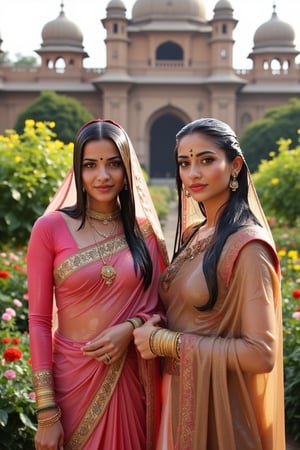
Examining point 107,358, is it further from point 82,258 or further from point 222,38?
point 222,38

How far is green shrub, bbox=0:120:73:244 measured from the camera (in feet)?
16.8

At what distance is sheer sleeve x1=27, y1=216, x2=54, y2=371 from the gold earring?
47 centimetres

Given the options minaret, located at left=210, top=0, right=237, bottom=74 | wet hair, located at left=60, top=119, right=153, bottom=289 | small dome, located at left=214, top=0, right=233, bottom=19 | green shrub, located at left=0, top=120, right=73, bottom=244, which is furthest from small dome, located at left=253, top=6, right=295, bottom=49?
wet hair, located at left=60, top=119, right=153, bottom=289

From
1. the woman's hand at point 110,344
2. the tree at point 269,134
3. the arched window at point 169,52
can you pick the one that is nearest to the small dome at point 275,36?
the arched window at point 169,52

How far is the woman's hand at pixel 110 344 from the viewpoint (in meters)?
1.73

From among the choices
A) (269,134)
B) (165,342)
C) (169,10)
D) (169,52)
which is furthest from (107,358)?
(169,52)

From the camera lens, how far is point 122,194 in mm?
1894

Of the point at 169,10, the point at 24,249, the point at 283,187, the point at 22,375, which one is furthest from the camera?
the point at 169,10

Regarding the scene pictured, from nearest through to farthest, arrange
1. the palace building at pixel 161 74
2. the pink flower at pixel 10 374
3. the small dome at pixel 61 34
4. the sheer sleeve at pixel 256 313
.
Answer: the sheer sleeve at pixel 256 313 < the pink flower at pixel 10 374 < the palace building at pixel 161 74 < the small dome at pixel 61 34

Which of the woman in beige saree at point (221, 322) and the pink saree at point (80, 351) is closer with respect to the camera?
the woman in beige saree at point (221, 322)

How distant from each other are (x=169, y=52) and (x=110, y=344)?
28.3 metres

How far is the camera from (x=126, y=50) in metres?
27.5

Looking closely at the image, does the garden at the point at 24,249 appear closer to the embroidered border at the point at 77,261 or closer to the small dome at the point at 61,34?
the embroidered border at the point at 77,261

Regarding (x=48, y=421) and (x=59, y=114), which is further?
(x=59, y=114)
